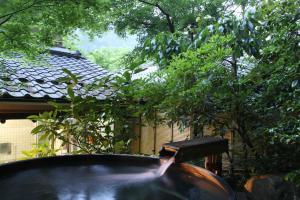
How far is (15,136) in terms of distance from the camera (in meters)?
5.02

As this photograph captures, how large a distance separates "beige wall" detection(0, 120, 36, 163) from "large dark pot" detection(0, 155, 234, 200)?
326 centimetres

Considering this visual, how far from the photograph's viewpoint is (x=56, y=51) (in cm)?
764

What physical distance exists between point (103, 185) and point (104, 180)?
0.27 feet

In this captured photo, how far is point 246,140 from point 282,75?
36.4 inches

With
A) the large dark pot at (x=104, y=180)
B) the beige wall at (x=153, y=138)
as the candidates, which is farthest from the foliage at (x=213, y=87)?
the beige wall at (x=153, y=138)

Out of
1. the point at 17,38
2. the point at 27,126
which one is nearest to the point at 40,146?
the point at 17,38

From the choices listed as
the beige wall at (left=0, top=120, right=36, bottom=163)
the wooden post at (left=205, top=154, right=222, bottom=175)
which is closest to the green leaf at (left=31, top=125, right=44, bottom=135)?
the wooden post at (left=205, top=154, right=222, bottom=175)

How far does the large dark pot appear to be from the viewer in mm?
1477

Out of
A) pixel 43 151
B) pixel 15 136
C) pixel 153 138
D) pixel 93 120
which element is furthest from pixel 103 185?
pixel 153 138

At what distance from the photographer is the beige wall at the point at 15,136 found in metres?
4.91

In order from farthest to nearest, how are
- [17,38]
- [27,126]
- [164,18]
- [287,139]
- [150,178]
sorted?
1. [164,18]
2. [27,126]
3. [17,38]
4. [287,139]
5. [150,178]

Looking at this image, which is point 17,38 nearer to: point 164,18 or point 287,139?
point 287,139

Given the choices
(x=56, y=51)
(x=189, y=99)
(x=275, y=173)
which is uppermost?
(x=56, y=51)

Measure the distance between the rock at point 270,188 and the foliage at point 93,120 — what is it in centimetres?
158
